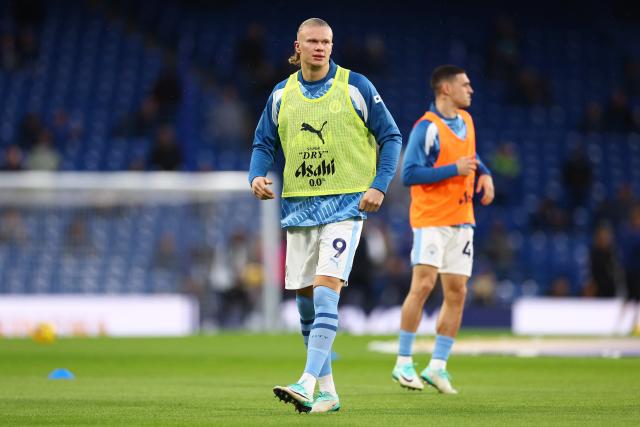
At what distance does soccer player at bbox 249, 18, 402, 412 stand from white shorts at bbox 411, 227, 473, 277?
198 centimetres

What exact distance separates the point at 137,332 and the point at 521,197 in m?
9.46

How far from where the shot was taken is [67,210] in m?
24.1

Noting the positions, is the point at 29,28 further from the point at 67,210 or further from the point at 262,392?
the point at 262,392

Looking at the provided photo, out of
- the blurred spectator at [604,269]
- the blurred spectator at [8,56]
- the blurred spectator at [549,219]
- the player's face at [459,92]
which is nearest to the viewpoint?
the player's face at [459,92]

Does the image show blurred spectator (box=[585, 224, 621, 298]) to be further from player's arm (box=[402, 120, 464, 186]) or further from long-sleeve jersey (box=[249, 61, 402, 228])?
long-sleeve jersey (box=[249, 61, 402, 228])

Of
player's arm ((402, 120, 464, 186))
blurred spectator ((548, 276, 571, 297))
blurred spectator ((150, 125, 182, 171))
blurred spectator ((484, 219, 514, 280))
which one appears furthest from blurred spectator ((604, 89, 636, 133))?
player's arm ((402, 120, 464, 186))

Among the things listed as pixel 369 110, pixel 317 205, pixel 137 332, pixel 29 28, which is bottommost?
pixel 137 332

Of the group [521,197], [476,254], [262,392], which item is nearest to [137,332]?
[476,254]

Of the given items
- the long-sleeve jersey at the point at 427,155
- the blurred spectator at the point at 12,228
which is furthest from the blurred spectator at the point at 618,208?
the long-sleeve jersey at the point at 427,155

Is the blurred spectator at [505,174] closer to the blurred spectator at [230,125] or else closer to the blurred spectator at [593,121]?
the blurred spectator at [593,121]

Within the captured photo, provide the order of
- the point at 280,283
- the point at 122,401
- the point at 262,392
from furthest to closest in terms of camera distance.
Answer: the point at 280,283 → the point at 262,392 → the point at 122,401

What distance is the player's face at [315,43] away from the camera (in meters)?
7.50

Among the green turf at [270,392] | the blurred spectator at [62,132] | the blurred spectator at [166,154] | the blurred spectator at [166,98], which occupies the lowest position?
the green turf at [270,392]

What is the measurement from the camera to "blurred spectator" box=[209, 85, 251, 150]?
1104 inches
